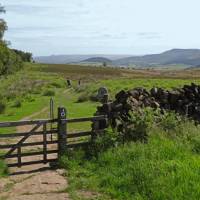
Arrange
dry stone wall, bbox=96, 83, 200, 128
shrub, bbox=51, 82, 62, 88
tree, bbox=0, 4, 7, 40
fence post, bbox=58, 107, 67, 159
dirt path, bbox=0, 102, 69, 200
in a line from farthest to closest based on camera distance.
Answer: shrub, bbox=51, 82, 62, 88 < tree, bbox=0, 4, 7, 40 < dry stone wall, bbox=96, 83, 200, 128 < fence post, bbox=58, 107, 67, 159 < dirt path, bbox=0, 102, 69, 200

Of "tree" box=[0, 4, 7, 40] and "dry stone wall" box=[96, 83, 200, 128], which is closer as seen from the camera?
"dry stone wall" box=[96, 83, 200, 128]

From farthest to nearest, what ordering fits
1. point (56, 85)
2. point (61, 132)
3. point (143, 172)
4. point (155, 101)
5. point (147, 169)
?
point (56, 85), point (155, 101), point (61, 132), point (147, 169), point (143, 172)

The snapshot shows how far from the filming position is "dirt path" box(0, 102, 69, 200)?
10461mm

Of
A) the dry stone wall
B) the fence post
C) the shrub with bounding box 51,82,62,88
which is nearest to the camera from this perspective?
the fence post

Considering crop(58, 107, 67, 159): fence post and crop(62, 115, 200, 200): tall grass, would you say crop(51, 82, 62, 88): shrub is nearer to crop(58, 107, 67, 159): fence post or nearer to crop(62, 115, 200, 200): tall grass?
crop(58, 107, 67, 159): fence post

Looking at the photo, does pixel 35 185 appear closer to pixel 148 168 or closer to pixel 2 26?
pixel 148 168

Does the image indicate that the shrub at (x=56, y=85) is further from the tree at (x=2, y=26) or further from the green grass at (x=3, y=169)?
the green grass at (x=3, y=169)

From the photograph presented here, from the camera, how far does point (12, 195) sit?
10.6 meters

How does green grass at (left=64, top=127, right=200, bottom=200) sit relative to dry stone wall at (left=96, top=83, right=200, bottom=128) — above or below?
below

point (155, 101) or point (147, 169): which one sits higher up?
point (155, 101)

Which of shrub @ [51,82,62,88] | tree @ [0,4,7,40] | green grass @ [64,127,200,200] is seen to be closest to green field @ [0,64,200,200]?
green grass @ [64,127,200,200]

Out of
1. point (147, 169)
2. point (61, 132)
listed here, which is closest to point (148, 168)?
point (147, 169)

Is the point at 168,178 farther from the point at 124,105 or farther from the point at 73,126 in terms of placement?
the point at 73,126

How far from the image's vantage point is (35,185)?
37.3ft
